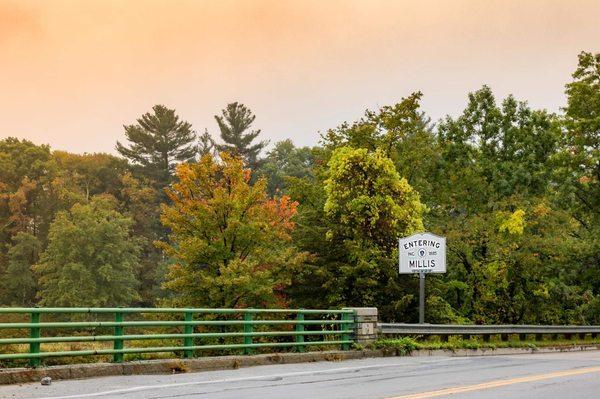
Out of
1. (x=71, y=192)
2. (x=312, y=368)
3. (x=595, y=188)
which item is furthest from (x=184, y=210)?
(x=71, y=192)

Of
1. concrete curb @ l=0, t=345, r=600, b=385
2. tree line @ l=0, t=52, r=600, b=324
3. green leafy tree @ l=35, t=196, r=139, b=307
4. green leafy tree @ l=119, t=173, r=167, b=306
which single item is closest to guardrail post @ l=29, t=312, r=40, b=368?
concrete curb @ l=0, t=345, r=600, b=385

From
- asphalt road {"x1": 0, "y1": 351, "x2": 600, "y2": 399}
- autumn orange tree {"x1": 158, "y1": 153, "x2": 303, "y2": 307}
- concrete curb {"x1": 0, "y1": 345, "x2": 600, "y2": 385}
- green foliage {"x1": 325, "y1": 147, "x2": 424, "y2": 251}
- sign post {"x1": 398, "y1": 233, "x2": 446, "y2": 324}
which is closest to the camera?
asphalt road {"x1": 0, "y1": 351, "x2": 600, "y2": 399}

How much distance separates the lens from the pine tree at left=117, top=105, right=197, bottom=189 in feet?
287

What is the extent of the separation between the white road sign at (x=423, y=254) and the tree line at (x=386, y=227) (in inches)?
198

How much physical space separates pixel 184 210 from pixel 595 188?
27504 millimetres

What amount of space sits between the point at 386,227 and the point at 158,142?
6091 cm

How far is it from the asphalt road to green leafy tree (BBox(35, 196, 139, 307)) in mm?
52307

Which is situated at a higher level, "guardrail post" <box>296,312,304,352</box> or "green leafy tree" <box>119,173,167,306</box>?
"green leafy tree" <box>119,173,167,306</box>

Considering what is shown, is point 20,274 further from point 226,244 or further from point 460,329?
point 460,329

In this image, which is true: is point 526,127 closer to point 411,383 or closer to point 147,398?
point 411,383

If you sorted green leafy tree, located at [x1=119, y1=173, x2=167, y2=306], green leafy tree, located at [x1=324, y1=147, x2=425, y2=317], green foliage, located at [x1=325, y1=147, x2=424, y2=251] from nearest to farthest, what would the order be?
1. green leafy tree, located at [x1=324, y1=147, x2=425, y2=317]
2. green foliage, located at [x1=325, y1=147, x2=424, y2=251]
3. green leafy tree, located at [x1=119, y1=173, x2=167, y2=306]

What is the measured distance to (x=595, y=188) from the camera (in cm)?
4766

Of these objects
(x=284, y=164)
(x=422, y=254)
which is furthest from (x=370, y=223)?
(x=284, y=164)

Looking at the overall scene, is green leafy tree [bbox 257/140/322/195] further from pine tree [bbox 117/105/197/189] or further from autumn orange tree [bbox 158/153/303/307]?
autumn orange tree [bbox 158/153/303/307]
